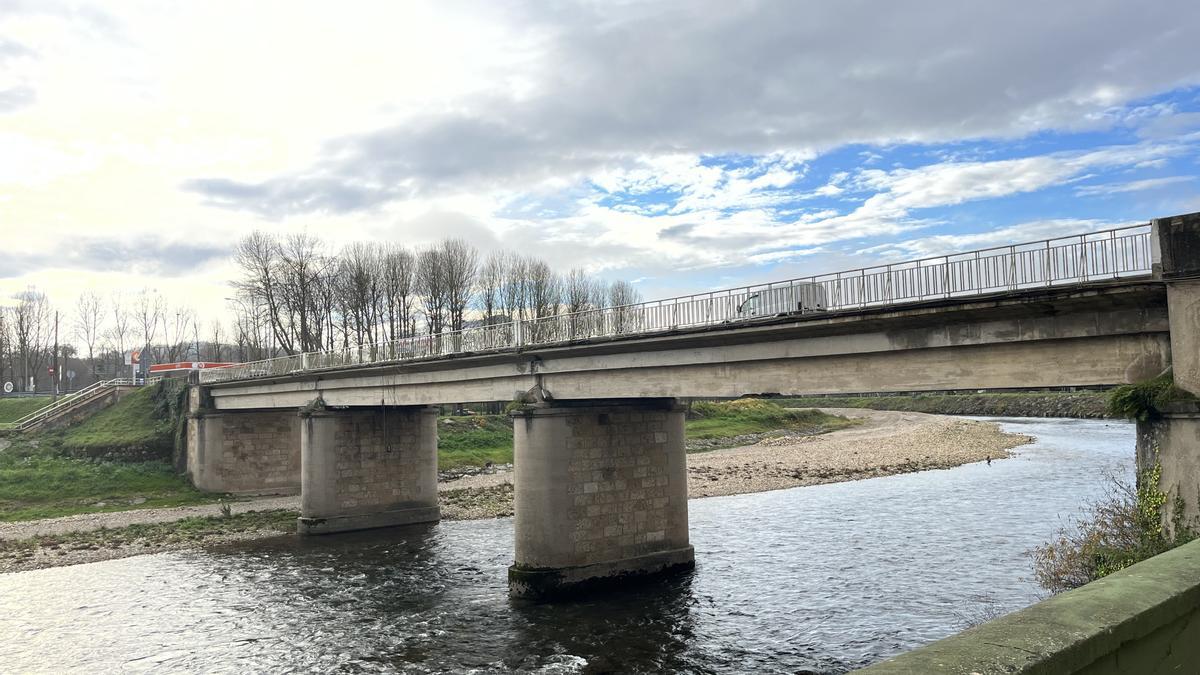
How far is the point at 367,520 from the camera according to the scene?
37781mm

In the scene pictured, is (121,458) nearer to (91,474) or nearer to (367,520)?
(91,474)

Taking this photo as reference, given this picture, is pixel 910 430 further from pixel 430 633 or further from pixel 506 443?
pixel 430 633

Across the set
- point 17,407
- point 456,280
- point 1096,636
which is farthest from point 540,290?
point 1096,636

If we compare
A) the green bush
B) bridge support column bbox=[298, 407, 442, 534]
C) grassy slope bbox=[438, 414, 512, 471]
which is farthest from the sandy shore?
the green bush

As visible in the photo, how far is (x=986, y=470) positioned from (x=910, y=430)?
3130 cm

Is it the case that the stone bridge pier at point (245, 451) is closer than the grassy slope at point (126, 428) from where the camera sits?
Yes

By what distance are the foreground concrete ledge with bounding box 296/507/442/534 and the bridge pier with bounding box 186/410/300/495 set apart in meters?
13.5

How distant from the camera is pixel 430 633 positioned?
2067 centimetres

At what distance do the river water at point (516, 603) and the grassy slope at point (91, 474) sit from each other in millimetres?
16392

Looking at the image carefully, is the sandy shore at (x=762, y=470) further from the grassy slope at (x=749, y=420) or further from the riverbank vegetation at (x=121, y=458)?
the grassy slope at (x=749, y=420)

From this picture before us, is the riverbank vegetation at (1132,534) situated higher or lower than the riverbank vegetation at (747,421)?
higher

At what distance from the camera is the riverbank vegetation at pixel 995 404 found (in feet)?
296

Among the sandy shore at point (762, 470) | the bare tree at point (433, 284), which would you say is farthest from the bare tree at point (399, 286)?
the sandy shore at point (762, 470)

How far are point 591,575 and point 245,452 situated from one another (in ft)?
114
